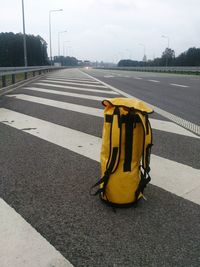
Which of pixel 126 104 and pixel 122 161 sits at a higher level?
pixel 126 104

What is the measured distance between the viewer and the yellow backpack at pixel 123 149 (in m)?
3.07

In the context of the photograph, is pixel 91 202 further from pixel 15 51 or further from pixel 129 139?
pixel 15 51

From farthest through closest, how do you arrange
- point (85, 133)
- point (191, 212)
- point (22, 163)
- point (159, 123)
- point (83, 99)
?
1. point (83, 99)
2. point (159, 123)
3. point (85, 133)
4. point (22, 163)
5. point (191, 212)

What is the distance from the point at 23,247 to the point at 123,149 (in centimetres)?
115

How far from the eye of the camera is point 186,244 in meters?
2.58

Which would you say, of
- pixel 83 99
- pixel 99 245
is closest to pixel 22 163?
pixel 99 245

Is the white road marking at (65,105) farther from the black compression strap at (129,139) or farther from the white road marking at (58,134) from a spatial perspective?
the black compression strap at (129,139)

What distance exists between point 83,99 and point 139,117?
807 centimetres

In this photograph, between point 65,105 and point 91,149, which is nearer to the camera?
point 91,149

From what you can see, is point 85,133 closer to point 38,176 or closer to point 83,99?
point 38,176

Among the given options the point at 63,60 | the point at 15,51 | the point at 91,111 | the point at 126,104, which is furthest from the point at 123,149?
the point at 63,60

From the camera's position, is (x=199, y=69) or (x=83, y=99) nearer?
(x=83, y=99)

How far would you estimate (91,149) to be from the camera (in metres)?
5.12

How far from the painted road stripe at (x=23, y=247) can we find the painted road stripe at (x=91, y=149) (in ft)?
4.86
